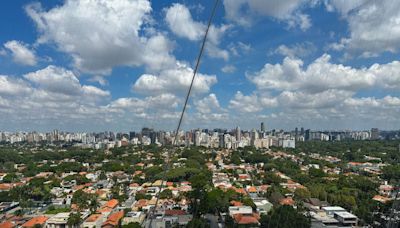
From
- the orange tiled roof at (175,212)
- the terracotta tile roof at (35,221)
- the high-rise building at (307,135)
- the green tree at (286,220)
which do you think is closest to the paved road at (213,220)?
the orange tiled roof at (175,212)

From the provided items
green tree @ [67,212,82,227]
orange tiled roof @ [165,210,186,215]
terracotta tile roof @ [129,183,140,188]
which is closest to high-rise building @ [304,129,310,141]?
terracotta tile roof @ [129,183,140,188]

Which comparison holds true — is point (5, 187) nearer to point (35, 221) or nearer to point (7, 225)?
point (35, 221)

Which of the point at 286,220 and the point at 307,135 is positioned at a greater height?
the point at 307,135

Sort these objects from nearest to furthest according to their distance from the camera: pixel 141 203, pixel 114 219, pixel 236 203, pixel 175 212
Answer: pixel 114 219
pixel 175 212
pixel 236 203
pixel 141 203

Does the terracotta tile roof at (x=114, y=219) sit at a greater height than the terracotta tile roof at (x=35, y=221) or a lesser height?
greater

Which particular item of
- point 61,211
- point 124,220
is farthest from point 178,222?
point 61,211

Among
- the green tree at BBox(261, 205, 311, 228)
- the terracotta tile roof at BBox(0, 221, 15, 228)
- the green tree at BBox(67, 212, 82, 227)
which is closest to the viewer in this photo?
the green tree at BBox(261, 205, 311, 228)

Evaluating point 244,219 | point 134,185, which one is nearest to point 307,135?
point 134,185

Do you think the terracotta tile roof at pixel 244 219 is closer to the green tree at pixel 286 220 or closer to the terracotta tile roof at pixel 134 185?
the green tree at pixel 286 220

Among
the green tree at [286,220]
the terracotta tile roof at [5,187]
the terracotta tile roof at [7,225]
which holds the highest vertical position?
the green tree at [286,220]

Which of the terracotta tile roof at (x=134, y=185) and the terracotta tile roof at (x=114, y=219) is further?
the terracotta tile roof at (x=134, y=185)

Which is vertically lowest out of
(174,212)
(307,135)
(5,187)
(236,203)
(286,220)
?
(5,187)

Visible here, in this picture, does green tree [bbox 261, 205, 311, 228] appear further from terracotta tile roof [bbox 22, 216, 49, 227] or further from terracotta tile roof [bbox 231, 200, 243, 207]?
terracotta tile roof [bbox 22, 216, 49, 227]
